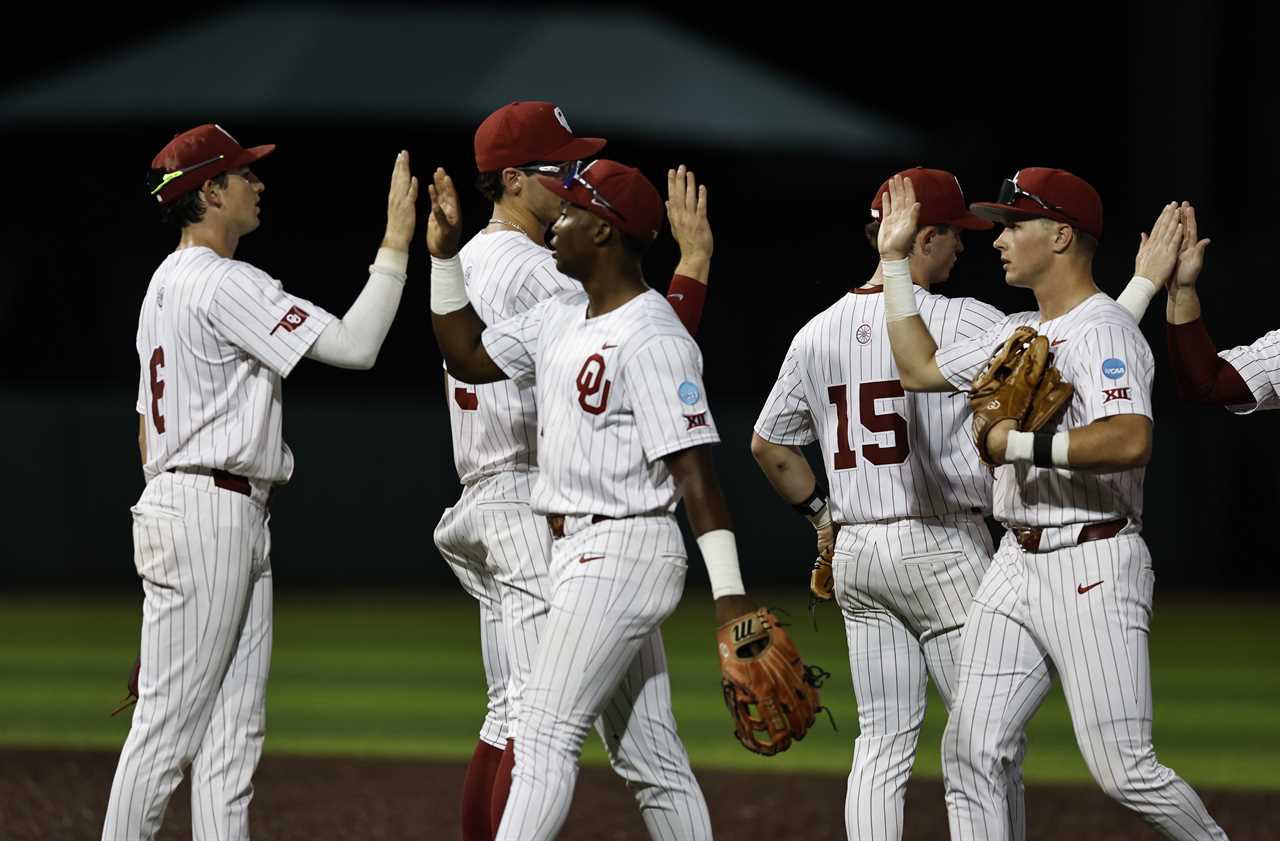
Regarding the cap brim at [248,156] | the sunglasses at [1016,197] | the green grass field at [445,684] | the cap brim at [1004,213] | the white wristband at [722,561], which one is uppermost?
the cap brim at [248,156]

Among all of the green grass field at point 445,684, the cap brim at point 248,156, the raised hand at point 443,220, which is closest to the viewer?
the raised hand at point 443,220

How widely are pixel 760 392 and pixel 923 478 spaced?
1084 cm

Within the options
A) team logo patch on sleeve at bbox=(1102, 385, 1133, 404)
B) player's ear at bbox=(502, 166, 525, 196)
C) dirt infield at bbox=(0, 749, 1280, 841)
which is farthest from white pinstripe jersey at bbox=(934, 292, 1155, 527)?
dirt infield at bbox=(0, 749, 1280, 841)

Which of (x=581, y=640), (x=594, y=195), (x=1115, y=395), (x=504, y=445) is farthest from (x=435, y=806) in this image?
(x=1115, y=395)

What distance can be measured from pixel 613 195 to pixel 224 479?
1290 millimetres

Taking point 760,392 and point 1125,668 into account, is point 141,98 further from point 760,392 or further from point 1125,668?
point 1125,668

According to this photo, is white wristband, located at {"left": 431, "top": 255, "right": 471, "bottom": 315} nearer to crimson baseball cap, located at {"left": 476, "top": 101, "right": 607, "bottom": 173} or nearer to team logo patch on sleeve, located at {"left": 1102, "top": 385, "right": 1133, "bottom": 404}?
crimson baseball cap, located at {"left": 476, "top": 101, "right": 607, "bottom": 173}

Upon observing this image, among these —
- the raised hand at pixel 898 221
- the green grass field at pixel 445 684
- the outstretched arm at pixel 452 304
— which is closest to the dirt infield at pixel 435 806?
the green grass field at pixel 445 684

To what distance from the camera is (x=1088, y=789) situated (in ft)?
23.5

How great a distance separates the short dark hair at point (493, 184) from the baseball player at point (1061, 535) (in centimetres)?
113

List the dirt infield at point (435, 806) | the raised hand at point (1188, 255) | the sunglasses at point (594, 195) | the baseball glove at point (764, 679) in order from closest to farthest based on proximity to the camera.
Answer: the baseball glove at point (764, 679) → the sunglasses at point (594, 195) → the raised hand at point (1188, 255) → the dirt infield at point (435, 806)

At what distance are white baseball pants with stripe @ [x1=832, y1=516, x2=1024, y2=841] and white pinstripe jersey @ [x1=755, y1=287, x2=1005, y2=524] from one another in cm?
7

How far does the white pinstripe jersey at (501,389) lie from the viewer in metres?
4.82

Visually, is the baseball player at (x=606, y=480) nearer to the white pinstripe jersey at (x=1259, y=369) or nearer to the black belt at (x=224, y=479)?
the black belt at (x=224, y=479)
